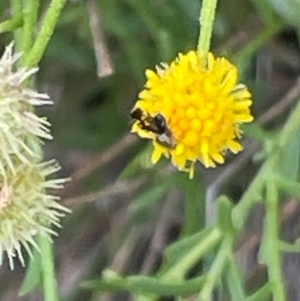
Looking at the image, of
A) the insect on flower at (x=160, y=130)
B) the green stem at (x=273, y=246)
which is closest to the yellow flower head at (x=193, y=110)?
the insect on flower at (x=160, y=130)

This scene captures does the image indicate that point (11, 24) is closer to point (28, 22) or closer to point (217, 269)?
point (28, 22)

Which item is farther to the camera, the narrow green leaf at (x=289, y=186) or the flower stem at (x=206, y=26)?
the narrow green leaf at (x=289, y=186)

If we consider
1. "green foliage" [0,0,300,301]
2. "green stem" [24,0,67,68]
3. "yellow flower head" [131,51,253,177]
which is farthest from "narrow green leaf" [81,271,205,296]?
A: "green stem" [24,0,67,68]

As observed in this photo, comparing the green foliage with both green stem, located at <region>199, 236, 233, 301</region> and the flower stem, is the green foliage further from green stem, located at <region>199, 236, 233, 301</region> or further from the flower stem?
the flower stem

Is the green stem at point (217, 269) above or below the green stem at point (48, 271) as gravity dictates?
below

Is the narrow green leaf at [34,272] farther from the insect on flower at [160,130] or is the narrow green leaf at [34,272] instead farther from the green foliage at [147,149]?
the insect on flower at [160,130]

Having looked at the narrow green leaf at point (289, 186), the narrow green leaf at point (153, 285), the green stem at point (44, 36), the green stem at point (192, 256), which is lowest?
the narrow green leaf at point (153, 285)

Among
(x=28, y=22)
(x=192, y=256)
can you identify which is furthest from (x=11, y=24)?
(x=192, y=256)

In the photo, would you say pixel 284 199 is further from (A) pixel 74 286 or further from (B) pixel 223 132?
(B) pixel 223 132
